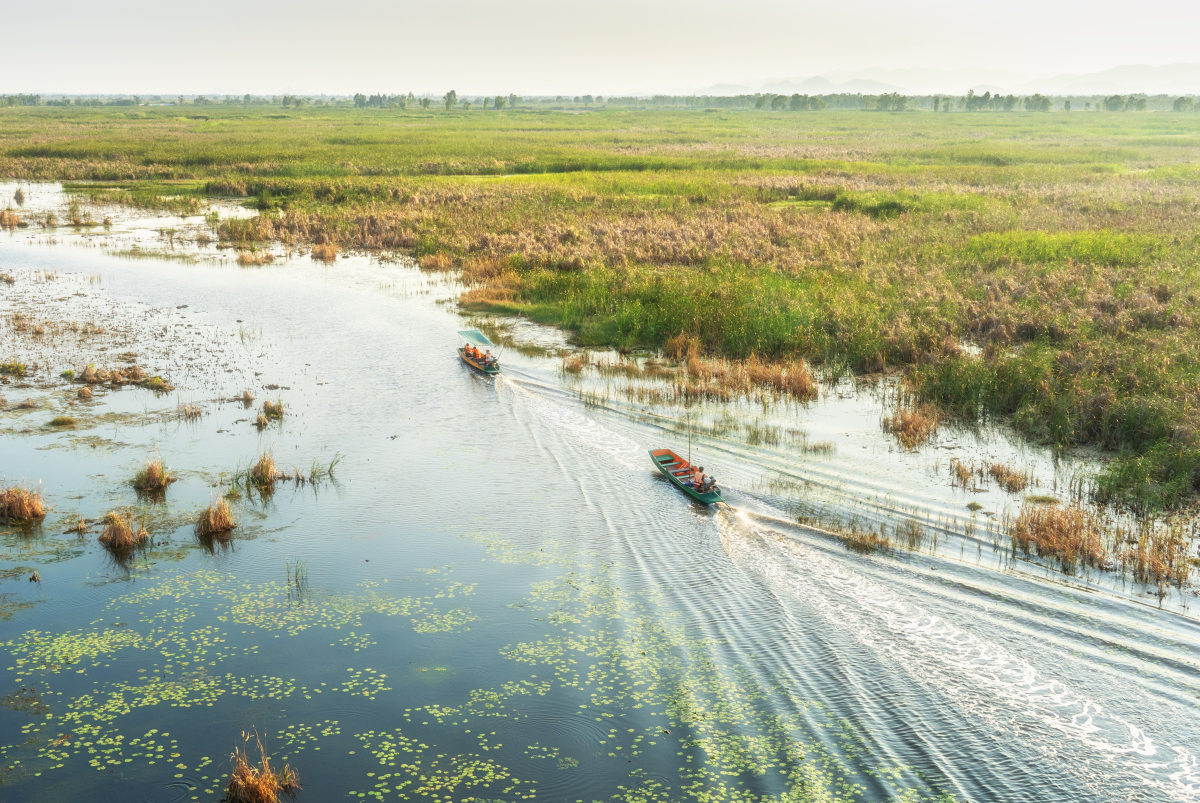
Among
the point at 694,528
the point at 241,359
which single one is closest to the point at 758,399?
the point at 694,528

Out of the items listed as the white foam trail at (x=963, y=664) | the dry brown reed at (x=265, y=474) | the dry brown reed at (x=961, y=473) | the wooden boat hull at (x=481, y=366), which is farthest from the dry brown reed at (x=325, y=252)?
the dry brown reed at (x=961, y=473)

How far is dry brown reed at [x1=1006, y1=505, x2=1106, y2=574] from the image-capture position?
1316 cm

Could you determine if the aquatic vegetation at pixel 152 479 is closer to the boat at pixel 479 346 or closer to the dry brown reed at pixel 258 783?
the dry brown reed at pixel 258 783

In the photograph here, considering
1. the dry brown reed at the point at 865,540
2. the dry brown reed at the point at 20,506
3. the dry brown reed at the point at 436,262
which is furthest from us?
the dry brown reed at the point at 436,262

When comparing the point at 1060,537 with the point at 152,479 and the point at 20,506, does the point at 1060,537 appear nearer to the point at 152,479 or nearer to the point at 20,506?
the point at 152,479

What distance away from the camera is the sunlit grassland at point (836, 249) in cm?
2020

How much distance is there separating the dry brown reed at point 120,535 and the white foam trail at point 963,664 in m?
10.5

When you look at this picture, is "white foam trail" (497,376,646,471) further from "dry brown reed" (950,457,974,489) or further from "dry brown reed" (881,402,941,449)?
"dry brown reed" (950,457,974,489)

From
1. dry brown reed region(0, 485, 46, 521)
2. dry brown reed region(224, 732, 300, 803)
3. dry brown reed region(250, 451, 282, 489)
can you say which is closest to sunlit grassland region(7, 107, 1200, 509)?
dry brown reed region(250, 451, 282, 489)

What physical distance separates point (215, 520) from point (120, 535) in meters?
1.51

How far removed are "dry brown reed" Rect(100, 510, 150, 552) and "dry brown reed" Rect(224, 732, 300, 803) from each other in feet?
22.3

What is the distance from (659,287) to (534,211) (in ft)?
69.5

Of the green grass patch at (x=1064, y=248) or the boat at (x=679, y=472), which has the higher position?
the green grass patch at (x=1064, y=248)

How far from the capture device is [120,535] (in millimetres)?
14008
